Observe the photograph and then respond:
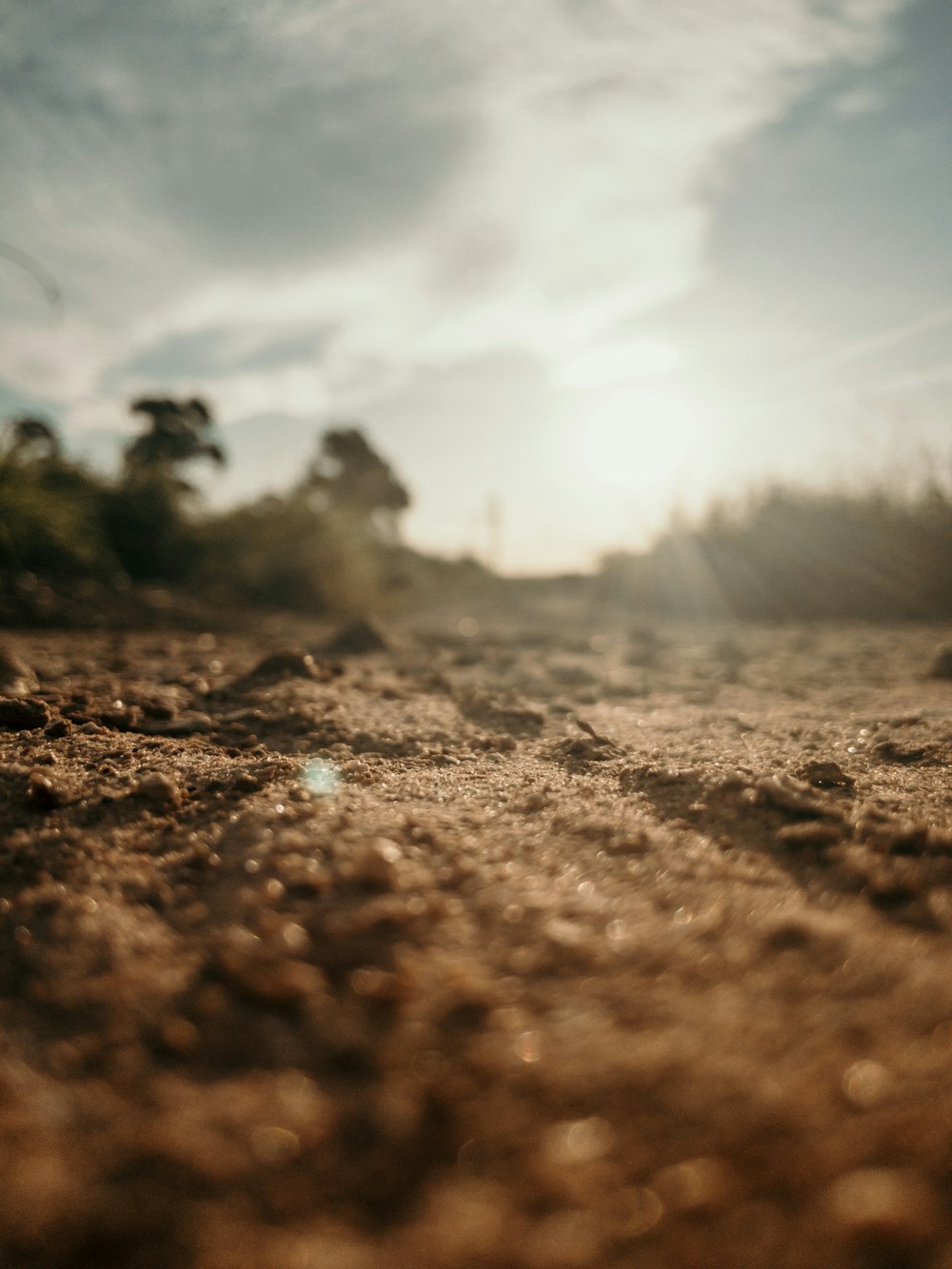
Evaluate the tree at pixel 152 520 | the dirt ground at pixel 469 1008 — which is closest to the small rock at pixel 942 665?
the dirt ground at pixel 469 1008

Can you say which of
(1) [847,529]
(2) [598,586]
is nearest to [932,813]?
(1) [847,529]

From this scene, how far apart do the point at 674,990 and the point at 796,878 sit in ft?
1.05

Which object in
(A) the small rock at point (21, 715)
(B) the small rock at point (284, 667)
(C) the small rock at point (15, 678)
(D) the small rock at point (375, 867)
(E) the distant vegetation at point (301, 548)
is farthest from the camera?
(E) the distant vegetation at point (301, 548)

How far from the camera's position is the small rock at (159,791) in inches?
45.9

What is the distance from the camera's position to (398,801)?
48.3 inches

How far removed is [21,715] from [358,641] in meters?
1.93

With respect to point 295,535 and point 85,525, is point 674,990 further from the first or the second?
point 295,535

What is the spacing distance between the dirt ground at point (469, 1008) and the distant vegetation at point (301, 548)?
269 cm

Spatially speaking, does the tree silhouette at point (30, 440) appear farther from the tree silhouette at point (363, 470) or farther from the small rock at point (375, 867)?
the tree silhouette at point (363, 470)

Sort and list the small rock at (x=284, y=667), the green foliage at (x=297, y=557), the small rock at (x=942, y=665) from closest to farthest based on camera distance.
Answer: the small rock at (x=284, y=667)
the small rock at (x=942, y=665)
the green foliage at (x=297, y=557)

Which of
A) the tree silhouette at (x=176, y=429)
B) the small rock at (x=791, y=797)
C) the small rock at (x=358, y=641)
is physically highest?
the tree silhouette at (x=176, y=429)

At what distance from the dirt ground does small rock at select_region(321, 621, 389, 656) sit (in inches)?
73.0

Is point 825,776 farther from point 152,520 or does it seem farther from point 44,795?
point 152,520

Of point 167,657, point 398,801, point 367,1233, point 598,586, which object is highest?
point 598,586
